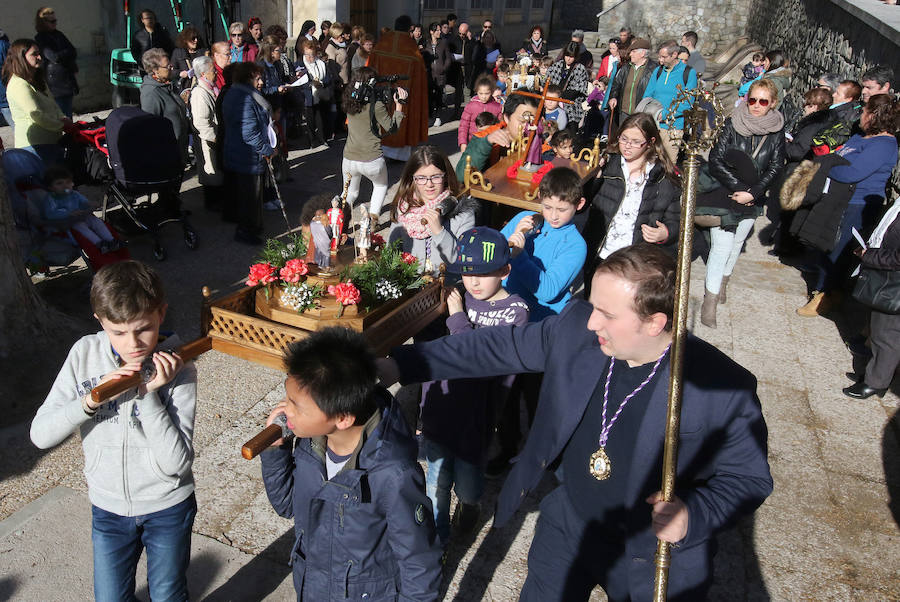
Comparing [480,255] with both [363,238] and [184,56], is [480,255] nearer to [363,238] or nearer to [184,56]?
[363,238]

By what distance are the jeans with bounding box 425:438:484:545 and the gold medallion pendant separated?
1200mm

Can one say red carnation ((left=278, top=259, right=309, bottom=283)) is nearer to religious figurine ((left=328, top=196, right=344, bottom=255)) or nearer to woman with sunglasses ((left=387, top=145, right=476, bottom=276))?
religious figurine ((left=328, top=196, right=344, bottom=255))

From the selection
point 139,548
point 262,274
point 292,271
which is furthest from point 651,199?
point 139,548

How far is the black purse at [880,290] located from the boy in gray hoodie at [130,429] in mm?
4970

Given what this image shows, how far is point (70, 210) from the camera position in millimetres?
6039

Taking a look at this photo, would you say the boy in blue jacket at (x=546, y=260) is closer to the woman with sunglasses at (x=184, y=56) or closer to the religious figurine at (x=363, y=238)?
the religious figurine at (x=363, y=238)

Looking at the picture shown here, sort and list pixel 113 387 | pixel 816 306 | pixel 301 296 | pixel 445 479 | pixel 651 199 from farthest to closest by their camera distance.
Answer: pixel 816 306, pixel 651 199, pixel 445 479, pixel 301 296, pixel 113 387

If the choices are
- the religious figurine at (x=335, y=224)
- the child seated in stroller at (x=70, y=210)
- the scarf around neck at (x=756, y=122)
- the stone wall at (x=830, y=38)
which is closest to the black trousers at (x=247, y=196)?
the child seated in stroller at (x=70, y=210)

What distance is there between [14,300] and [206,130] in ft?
11.5

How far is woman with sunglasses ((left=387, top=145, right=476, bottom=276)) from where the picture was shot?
4277mm

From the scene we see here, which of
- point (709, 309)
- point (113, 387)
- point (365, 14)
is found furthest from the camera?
point (365, 14)

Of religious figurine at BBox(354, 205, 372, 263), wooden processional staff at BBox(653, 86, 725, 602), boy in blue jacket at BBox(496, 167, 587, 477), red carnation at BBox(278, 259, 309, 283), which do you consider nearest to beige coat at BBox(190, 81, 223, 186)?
religious figurine at BBox(354, 205, 372, 263)

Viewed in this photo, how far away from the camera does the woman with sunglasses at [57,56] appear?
1009cm

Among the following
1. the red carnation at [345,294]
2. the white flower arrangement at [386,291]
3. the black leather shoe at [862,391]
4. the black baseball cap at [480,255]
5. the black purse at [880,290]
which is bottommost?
the black leather shoe at [862,391]
